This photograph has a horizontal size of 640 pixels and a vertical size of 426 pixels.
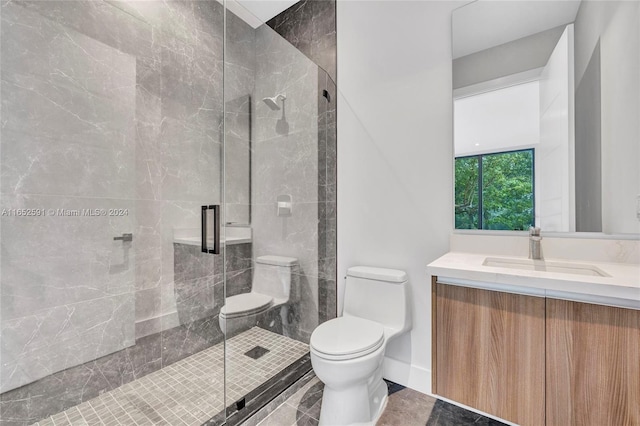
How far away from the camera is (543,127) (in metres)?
1.41

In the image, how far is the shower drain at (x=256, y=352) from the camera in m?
1.51

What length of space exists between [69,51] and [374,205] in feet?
6.42

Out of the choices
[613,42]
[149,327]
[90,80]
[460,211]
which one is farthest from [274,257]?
[613,42]

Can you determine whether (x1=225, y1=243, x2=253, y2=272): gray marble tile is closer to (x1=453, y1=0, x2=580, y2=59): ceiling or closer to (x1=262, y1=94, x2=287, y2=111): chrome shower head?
(x1=262, y1=94, x2=287, y2=111): chrome shower head

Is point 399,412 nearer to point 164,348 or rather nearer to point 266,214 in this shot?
point 266,214

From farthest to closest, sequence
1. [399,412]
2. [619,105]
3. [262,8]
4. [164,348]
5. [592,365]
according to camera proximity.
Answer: [262,8] < [164,348] < [399,412] < [619,105] < [592,365]

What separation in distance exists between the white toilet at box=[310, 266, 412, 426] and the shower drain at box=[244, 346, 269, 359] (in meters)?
0.38

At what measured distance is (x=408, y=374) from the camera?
67.0 inches

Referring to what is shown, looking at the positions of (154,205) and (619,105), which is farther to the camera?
(154,205)

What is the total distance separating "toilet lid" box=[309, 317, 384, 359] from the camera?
122 cm

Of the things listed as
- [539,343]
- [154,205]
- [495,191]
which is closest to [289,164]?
[154,205]

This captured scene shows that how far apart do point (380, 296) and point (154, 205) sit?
160 centimetres

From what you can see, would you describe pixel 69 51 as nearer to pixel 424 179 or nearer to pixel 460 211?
pixel 424 179

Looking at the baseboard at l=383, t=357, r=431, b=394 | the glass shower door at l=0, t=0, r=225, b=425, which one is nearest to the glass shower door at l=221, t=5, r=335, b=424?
the glass shower door at l=0, t=0, r=225, b=425
